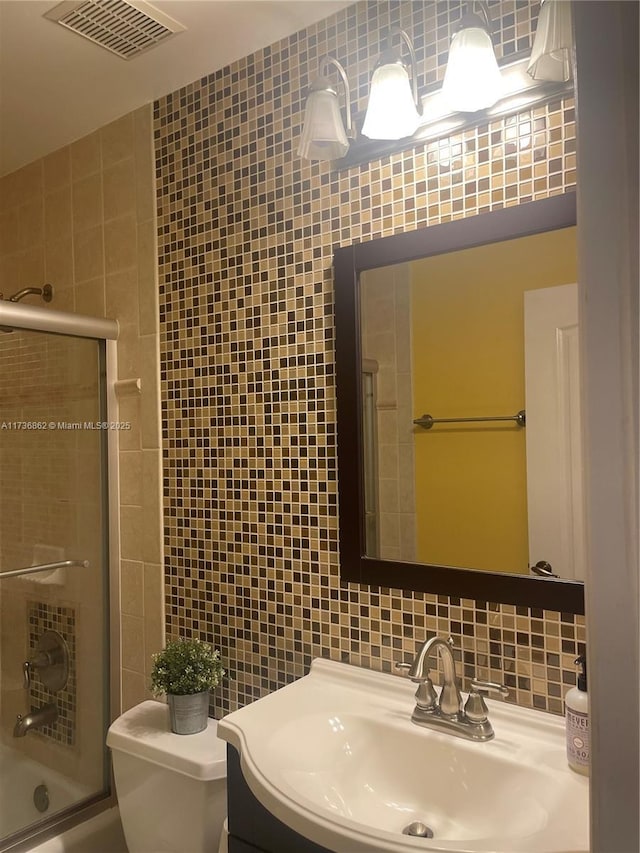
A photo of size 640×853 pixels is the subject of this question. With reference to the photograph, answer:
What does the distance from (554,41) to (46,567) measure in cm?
180

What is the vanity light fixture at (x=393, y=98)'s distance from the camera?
133 centimetres

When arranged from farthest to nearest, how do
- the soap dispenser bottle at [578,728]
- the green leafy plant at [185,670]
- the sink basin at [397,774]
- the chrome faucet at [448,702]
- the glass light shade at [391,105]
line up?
1. the green leafy plant at [185,670]
2. the glass light shade at [391,105]
3. the chrome faucet at [448,702]
4. the soap dispenser bottle at [578,728]
5. the sink basin at [397,774]

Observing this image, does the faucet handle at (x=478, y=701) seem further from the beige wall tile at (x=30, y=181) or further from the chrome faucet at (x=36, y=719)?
the beige wall tile at (x=30, y=181)

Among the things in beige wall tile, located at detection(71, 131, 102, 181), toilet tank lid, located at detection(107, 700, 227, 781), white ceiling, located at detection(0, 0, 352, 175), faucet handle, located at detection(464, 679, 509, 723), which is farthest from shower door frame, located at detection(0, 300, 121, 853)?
faucet handle, located at detection(464, 679, 509, 723)

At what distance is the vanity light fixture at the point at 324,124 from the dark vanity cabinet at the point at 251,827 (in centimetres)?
125

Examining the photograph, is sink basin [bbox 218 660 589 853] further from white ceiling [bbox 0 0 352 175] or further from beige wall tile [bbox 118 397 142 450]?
white ceiling [bbox 0 0 352 175]

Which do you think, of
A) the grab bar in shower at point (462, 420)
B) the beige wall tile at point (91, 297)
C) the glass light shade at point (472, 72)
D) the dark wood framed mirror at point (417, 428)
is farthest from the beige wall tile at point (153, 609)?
the glass light shade at point (472, 72)

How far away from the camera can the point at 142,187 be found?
6.42ft

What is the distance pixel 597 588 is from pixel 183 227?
1739 millimetres

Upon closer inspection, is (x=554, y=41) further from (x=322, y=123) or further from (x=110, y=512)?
(x=110, y=512)

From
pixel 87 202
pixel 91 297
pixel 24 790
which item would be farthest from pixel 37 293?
pixel 24 790

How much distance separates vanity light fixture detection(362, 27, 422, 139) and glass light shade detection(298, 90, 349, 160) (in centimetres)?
7

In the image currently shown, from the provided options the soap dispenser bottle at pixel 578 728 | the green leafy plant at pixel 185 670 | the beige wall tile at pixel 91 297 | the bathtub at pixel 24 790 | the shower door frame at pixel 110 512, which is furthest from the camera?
the beige wall tile at pixel 91 297

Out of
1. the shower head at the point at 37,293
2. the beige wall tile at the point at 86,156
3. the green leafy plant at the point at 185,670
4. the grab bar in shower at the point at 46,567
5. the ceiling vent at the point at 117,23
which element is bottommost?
the green leafy plant at the point at 185,670
